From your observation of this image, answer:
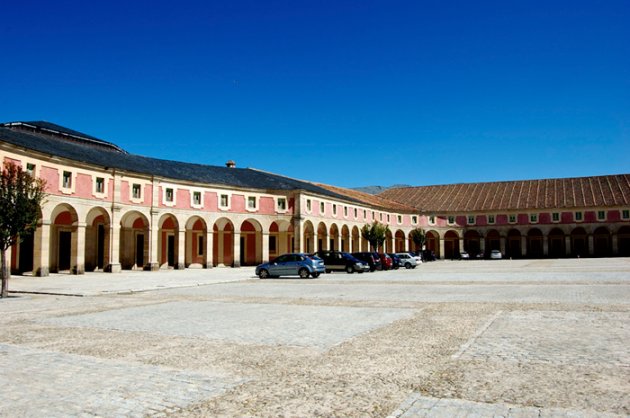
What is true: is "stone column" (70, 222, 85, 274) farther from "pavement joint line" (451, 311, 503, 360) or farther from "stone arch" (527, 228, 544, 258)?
"stone arch" (527, 228, 544, 258)

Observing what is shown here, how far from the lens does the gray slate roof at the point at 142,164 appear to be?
106 ft

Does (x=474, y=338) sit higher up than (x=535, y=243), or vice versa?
(x=535, y=243)

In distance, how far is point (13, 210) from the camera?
17.8 metres

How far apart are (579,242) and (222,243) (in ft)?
172

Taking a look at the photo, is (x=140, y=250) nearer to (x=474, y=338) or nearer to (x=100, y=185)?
(x=100, y=185)

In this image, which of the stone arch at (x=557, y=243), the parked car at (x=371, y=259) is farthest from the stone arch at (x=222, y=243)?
the stone arch at (x=557, y=243)

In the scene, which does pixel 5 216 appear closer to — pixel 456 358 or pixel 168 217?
pixel 456 358

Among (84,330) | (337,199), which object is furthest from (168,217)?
(84,330)

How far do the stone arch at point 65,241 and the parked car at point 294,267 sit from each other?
494 inches

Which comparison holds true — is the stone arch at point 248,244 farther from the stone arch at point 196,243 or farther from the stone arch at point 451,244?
the stone arch at point 451,244

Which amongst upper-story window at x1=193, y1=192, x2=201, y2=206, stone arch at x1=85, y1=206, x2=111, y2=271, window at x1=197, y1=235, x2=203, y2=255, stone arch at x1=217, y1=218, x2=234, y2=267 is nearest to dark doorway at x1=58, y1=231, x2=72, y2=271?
stone arch at x1=85, y1=206, x2=111, y2=271

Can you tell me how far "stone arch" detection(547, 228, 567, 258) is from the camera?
72750 mm

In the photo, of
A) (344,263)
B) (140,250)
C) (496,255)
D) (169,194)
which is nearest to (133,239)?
(140,250)

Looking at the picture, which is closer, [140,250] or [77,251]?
[77,251]
